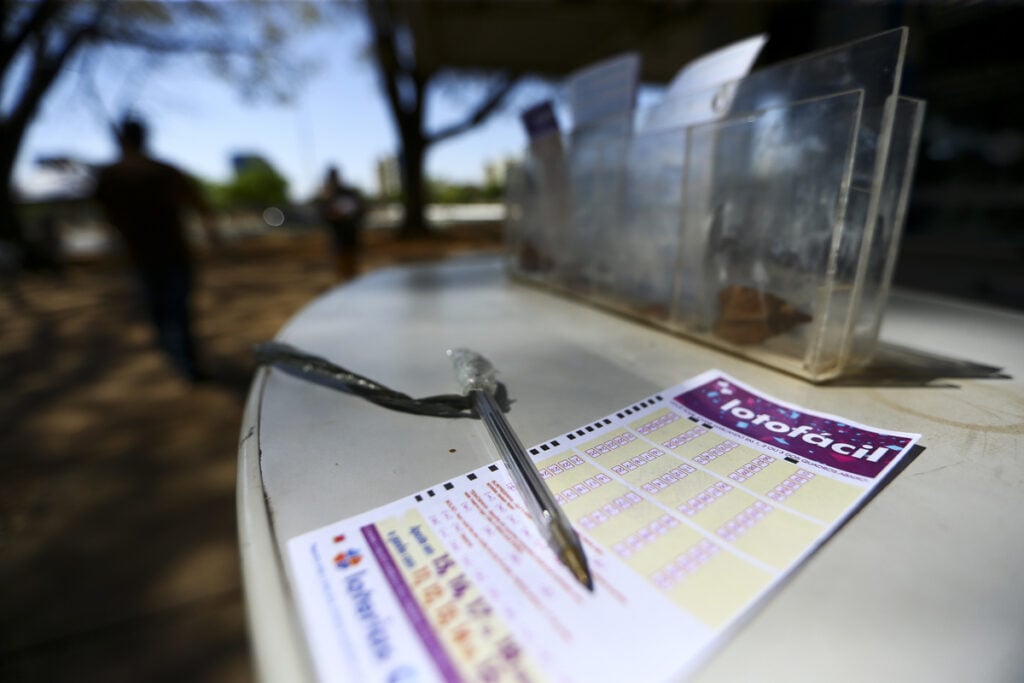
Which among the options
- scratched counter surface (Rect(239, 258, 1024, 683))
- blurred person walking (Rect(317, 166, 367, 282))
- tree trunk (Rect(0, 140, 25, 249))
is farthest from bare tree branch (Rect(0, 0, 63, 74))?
scratched counter surface (Rect(239, 258, 1024, 683))

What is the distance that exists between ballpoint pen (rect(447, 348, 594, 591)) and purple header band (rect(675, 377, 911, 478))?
0.18 metres

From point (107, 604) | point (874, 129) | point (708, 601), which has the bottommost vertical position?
point (107, 604)

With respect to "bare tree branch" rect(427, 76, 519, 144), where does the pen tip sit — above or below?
below

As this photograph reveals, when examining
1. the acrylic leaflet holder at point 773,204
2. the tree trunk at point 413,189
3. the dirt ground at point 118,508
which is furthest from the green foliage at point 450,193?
the acrylic leaflet holder at point 773,204

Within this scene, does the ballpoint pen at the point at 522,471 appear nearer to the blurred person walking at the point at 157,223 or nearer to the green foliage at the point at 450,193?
the blurred person walking at the point at 157,223

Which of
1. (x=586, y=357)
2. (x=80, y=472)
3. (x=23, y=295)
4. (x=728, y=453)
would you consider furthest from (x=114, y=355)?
(x=728, y=453)

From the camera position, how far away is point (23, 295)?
3.42 m

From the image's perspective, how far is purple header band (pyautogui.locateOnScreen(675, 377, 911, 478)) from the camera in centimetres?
31

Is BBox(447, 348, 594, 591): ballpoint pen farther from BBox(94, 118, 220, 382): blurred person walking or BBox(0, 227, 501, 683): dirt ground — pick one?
BBox(94, 118, 220, 382): blurred person walking

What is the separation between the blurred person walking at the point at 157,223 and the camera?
152cm

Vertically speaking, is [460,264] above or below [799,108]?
below

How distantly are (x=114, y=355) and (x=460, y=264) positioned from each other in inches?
78.4

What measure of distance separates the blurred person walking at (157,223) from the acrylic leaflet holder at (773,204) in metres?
1.62

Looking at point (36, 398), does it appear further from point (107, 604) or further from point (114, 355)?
point (107, 604)
